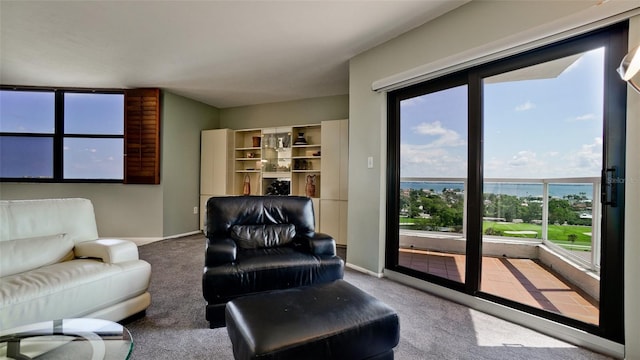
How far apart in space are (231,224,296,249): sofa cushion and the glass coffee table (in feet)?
3.67

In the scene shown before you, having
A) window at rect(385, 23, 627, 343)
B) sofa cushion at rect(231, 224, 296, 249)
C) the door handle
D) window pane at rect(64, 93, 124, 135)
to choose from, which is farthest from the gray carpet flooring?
window pane at rect(64, 93, 124, 135)

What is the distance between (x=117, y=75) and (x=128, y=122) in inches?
31.4

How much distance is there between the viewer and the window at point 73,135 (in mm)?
4266

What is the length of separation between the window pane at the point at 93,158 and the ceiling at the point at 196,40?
0.91 m

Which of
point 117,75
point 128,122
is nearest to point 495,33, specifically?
point 117,75

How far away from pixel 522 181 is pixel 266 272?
2.17 metres

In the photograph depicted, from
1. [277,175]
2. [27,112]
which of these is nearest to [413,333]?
[277,175]

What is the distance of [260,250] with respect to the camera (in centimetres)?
232

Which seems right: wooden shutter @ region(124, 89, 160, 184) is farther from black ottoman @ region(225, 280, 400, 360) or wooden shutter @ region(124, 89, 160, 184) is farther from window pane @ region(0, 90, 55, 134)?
black ottoman @ region(225, 280, 400, 360)

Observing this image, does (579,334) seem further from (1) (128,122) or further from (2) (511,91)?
(1) (128,122)

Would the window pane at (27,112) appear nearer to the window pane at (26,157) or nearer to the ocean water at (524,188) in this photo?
the window pane at (26,157)

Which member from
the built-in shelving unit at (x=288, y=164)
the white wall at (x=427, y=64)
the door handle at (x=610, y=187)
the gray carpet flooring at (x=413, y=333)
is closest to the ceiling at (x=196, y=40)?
the white wall at (x=427, y=64)

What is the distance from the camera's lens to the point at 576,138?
6.25ft

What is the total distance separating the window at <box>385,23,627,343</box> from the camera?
1.68 m
